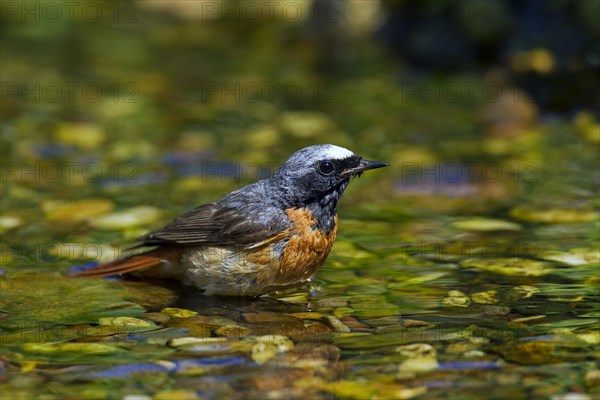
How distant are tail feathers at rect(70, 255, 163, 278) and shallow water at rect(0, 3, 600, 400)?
6 centimetres

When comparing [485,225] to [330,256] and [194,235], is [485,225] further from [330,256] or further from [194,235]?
[194,235]

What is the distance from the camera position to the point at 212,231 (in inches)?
228

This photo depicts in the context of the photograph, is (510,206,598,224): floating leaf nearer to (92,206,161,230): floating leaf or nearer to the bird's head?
the bird's head

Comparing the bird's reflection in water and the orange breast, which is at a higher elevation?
the orange breast

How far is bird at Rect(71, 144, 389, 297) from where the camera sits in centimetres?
560

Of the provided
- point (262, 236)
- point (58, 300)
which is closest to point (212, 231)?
point (262, 236)

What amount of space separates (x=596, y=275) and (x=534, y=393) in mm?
1742

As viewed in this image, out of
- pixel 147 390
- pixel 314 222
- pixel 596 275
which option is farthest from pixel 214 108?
pixel 147 390

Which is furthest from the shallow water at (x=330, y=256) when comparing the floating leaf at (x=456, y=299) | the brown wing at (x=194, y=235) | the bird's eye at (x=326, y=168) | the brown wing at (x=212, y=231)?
the bird's eye at (x=326, y=168)

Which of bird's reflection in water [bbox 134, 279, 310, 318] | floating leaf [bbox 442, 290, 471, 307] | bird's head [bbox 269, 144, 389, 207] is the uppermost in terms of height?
bird's head [bbox 269, 144, 389, 207]

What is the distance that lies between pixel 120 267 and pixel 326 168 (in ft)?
4.35

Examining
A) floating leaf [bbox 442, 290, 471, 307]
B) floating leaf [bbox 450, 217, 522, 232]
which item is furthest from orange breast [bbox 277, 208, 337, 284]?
→ floating leaf [bbox 450, 217, 522, 232]

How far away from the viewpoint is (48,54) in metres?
12.0

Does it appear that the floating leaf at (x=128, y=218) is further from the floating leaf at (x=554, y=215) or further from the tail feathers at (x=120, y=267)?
the floating leaf at (x=554, y=215)
